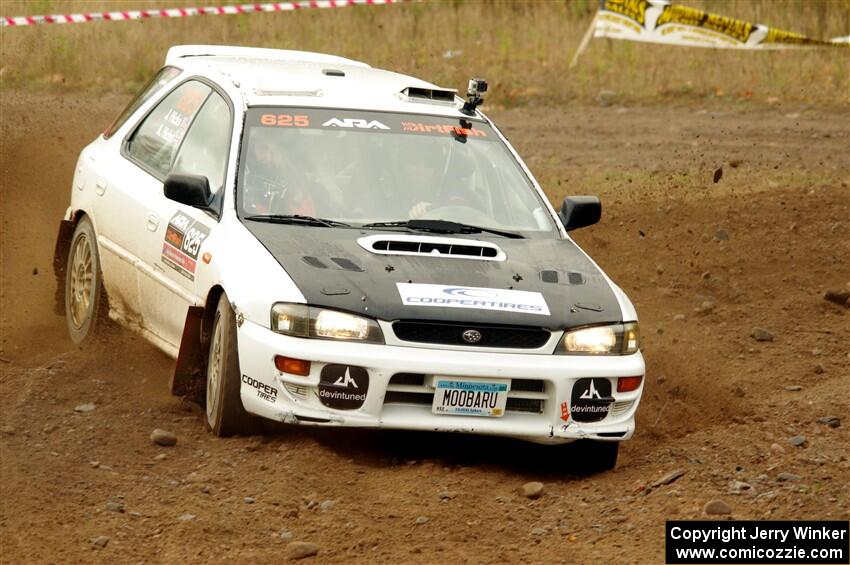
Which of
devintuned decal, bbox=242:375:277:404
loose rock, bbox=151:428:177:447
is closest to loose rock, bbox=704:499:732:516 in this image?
devintuned decal, bbox=242:375:277:404

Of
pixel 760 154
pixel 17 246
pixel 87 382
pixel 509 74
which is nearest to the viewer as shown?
pixel 87 382

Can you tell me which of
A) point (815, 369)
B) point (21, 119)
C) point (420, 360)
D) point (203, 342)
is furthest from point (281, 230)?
point (21, 119)

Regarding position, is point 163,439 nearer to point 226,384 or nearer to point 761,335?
point 226,384

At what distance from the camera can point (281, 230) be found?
720 cm

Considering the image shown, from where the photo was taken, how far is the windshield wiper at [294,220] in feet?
24.0

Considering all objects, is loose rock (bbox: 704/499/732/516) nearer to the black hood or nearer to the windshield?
the black hood

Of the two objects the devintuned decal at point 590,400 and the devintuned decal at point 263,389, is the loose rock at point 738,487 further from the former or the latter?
the devintuned decal at point 263,389

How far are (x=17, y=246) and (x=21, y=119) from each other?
461 cm

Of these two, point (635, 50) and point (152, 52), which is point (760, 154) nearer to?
point (635, 50)

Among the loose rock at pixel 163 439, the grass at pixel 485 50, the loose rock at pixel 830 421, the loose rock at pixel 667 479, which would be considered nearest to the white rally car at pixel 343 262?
the loose rock at pixel 163 439

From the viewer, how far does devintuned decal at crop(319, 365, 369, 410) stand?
21.1ft

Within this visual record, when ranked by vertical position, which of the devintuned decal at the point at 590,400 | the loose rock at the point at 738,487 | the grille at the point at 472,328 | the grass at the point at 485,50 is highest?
the grille at the point at 472,328

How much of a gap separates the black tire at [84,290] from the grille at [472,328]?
2742 millimetres

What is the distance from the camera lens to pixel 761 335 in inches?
382
